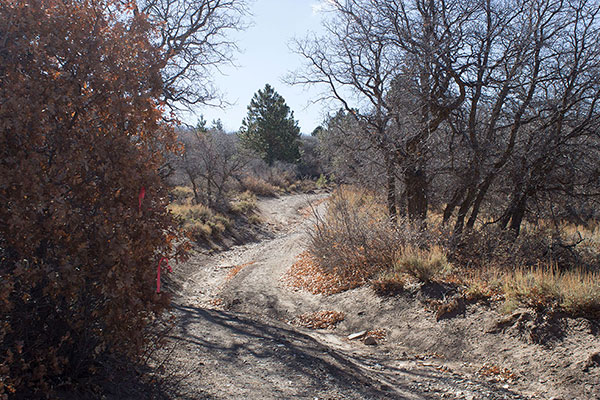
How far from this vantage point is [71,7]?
147 inches

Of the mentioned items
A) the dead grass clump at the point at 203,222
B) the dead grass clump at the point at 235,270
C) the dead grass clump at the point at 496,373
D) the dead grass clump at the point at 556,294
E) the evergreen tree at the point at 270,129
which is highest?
the evergreen tree at the point at 270,129

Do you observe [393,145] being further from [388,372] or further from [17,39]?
[17,39]

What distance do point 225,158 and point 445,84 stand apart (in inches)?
633

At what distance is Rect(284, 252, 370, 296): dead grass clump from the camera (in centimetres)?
1006

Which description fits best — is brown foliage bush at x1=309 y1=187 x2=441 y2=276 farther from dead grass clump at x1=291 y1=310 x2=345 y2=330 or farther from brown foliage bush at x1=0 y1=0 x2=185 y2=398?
brown foliage bush at x1=0 y1=0 x2=185 y2=398

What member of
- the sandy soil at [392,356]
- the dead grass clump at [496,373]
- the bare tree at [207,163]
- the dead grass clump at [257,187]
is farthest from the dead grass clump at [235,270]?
the dead grass clump at [257,187]

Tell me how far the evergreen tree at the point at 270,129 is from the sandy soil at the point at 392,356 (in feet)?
128

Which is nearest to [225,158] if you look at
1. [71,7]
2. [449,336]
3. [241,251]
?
[241,251]

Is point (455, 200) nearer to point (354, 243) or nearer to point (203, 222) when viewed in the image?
point (354, 243)

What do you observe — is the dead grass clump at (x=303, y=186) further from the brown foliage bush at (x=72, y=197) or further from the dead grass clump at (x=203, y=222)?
the brown foliage bush at (x=72, y=197)

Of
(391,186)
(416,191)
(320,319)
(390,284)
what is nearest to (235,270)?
(391,186)

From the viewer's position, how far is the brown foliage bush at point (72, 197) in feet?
10.6

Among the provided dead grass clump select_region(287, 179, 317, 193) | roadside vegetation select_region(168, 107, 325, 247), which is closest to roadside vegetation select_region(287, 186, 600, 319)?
roadside vegetation select_region(168, 107, 325, 247)

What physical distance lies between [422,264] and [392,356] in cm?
231
